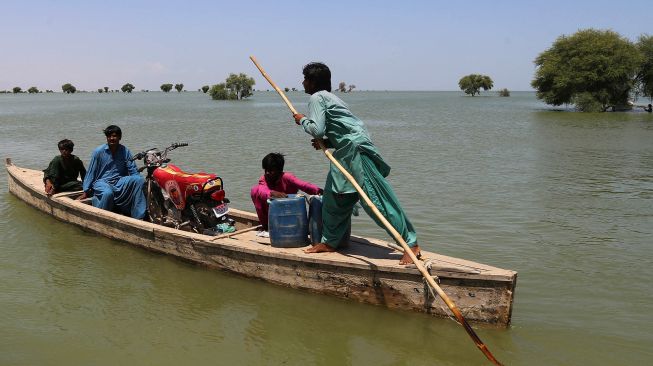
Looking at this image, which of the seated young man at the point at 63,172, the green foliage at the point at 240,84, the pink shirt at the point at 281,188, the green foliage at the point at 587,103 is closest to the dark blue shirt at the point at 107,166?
the seated young man at the point at 63,172

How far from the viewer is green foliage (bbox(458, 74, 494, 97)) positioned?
3996 inches

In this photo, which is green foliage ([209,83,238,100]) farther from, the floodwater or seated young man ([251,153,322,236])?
seated young man ([251,153,322,236])

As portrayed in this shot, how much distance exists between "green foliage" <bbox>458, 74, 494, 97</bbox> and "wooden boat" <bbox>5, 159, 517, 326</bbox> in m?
102

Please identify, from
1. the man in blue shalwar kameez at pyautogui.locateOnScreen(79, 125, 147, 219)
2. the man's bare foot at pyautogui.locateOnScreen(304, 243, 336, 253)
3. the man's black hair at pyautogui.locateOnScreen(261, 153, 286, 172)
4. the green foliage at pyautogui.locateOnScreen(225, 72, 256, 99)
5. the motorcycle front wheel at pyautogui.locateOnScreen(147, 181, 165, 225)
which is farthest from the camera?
the green foliage at pyautogui.locateOnScreen(225, 72, 256, 99)

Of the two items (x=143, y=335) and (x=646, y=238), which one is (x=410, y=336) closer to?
(x=143, y=335)

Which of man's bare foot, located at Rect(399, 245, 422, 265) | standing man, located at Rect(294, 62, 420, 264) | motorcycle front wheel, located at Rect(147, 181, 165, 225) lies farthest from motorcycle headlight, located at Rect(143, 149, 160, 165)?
man's bare foot, located at Rect(399, 245, 422, 265)

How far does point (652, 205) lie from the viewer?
848 cm

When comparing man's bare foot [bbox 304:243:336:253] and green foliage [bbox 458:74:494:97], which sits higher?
green foliage [bbox 458:74:494:97]

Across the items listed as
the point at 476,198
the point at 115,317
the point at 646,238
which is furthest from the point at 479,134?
the point at 115,317

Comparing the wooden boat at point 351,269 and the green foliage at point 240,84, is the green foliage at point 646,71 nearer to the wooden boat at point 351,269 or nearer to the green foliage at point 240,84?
the wooden boat at point 351,269

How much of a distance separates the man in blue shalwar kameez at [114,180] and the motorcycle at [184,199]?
5.8 inches

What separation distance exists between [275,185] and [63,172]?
376 centimetres

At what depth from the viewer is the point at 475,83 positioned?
4107 inches

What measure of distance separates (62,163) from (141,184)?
1.71 meters
